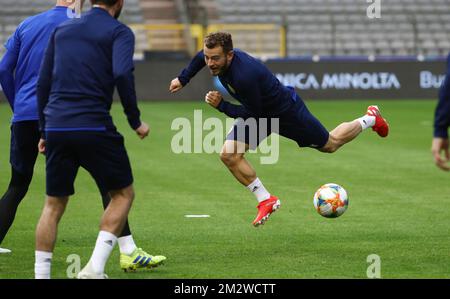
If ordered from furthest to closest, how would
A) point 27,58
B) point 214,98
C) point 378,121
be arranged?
1. point 378,121
2. point 214,98
3. point 27,58

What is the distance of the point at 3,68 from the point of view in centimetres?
805

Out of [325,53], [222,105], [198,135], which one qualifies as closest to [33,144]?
[222,105]

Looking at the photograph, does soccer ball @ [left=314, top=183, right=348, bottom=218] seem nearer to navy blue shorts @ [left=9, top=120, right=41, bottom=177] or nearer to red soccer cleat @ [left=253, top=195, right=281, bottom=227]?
red soccer cleat @ [left=253, top=195, right=281, bottom=227]

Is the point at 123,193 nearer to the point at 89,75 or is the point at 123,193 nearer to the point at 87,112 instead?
the point at 87,112

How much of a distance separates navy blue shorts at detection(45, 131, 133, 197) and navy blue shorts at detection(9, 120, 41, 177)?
1.17m

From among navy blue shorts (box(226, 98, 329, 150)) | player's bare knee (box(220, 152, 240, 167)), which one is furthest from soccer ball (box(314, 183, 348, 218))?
player's bare knee (box(220, 152, 240, 167))

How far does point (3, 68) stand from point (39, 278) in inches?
74.8

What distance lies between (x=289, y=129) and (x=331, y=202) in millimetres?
920

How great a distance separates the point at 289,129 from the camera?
1013cm

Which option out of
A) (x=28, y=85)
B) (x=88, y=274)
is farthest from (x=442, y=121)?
(x=28, y=85)

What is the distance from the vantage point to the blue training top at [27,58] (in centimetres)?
798

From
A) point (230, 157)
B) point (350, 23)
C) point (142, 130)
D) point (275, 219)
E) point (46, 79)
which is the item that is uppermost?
point (46, 79)

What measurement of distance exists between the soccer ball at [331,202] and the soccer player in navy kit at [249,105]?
0.41 metres
